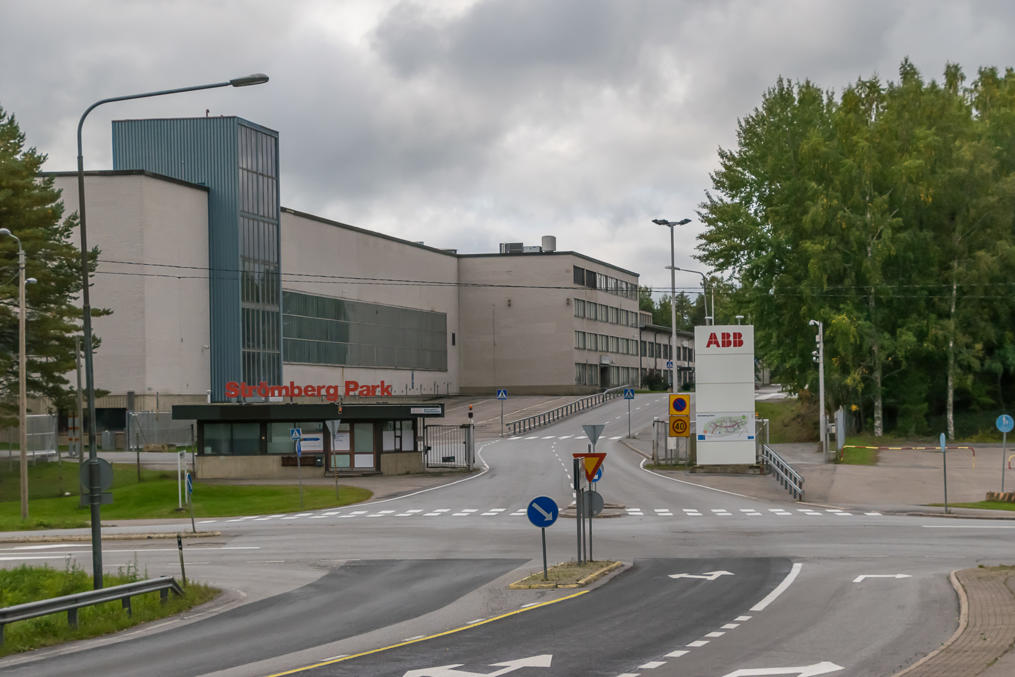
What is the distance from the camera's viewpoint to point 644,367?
519 feet

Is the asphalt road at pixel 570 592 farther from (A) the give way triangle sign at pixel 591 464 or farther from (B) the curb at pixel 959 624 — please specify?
(A) the give way triangle sign at pixel 591 464

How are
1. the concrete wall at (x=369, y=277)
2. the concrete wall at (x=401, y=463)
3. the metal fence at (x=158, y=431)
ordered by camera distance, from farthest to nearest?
the concrete wall at (x=369, y=277) → the metal fence at (x=158, y=431) → the concrete wall at (x=401, y=463)

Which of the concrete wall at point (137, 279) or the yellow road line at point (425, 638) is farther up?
the concrete wall at point (137, 279)

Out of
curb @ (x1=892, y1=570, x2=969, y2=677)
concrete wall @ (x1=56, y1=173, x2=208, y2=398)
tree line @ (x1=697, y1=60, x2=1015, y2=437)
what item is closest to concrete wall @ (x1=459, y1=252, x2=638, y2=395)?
concrete wall @ (x1=56, y1=173, x2=208, y2=398)

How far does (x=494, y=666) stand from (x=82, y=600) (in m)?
7.69

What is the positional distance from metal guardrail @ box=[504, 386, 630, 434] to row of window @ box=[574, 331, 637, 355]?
10809mm

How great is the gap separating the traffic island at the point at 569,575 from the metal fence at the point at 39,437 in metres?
48.2

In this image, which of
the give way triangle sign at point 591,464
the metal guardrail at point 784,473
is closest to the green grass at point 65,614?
the give way triangle sign at point 591,464

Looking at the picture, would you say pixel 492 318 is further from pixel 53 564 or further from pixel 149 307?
pixel 53 564

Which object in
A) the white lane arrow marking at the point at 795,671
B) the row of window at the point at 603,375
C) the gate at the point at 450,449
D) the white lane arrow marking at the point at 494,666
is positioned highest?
the row of window at the point at 603,375

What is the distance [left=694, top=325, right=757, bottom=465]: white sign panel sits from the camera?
50.7 metres

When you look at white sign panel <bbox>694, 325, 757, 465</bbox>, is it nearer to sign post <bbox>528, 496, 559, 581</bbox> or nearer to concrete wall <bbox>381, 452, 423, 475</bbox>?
concrete wall <bbox>381, 452, 423, 475</bbox>

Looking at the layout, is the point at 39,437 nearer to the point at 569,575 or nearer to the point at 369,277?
the point at 369,277

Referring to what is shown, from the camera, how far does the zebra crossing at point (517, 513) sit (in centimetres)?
3672
